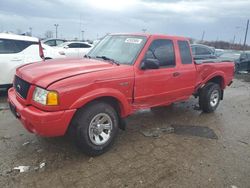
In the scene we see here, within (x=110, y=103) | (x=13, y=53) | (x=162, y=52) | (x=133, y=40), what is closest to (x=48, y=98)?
(x=110, y=103)

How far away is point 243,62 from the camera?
16078mm

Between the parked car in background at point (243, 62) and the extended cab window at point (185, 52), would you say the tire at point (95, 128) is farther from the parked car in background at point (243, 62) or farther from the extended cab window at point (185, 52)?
the parked car in background at point (243, 62)

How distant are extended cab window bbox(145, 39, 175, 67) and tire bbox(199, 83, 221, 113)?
5.45 feet

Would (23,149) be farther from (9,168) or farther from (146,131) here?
(146,131)

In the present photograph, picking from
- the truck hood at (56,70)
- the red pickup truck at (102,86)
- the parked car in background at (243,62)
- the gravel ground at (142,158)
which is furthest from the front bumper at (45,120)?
the parked car in background at (243,62)

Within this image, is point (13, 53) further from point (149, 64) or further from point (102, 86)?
point (149, 64)

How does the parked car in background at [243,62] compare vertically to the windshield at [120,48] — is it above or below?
below

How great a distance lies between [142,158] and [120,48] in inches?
81.0

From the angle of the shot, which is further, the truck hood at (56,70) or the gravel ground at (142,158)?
the truck hood at (56,70)

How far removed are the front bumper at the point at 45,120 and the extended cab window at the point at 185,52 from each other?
9.39 feet

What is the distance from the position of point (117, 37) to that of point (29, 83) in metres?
2.15

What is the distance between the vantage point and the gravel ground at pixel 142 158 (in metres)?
3.35

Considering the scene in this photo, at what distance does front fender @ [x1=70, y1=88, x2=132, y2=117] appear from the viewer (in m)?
3.55

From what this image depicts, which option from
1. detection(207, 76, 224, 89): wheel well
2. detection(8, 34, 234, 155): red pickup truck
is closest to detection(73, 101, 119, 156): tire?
detection(8, 34, 234, 155): red pickup truck
